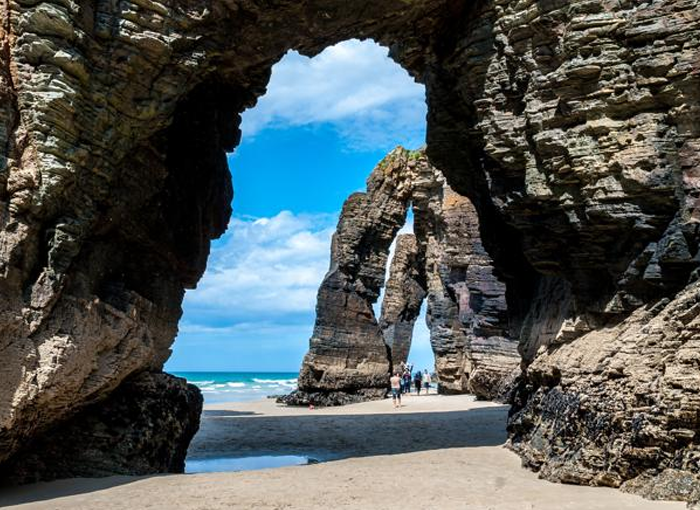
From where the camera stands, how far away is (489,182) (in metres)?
13.1

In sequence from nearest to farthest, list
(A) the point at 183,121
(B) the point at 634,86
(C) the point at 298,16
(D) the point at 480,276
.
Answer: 1. (B) the point at 634,86
2. (C) the point at 298,16
3. (A) the point at 183,121
4. (D) the point at 480,276

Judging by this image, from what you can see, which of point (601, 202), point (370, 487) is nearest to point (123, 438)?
point (370, 487)

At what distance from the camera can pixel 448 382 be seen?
3547cm

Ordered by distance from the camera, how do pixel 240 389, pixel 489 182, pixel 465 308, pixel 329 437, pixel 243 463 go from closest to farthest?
pixel 489 182 < pixel 243 463 < pixel 329 437 < pixel 465 308 < pixel 240 389

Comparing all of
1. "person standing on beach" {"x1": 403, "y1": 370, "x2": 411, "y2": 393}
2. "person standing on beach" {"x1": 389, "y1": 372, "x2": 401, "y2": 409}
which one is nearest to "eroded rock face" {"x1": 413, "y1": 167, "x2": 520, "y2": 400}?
"person standing on beach" {"x1": 403, "y1": 370, "x2": 411, "y2": 393}

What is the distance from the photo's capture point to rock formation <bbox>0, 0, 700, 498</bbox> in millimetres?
8953

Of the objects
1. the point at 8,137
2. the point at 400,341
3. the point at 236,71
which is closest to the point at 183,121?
the point at 236,71

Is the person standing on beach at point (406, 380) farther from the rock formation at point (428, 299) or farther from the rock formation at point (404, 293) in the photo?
the rock formation at point (404, 293)

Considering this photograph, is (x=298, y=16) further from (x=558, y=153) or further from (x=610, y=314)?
(x=610, y=314)

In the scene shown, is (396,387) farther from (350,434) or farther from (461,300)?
(350,434)

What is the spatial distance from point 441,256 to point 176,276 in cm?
2350

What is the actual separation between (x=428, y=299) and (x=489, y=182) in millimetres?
25837

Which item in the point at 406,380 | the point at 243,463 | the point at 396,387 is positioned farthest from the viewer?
the point at 406,380

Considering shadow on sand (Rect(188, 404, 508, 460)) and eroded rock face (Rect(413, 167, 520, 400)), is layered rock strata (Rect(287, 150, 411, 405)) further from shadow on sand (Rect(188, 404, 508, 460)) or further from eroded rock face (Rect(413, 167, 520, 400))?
shadow on sand (Rect(188, 404, 508, 460))
